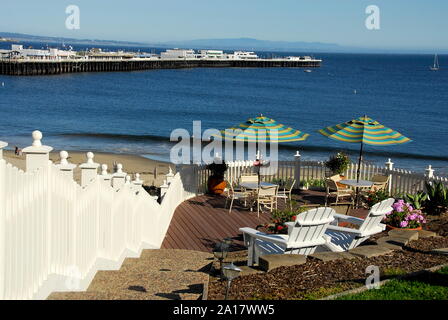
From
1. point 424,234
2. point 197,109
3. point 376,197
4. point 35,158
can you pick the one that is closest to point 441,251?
point 424,234

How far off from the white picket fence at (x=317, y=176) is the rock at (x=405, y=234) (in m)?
5.67

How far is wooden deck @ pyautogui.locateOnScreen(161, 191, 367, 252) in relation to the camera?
35.7 feet

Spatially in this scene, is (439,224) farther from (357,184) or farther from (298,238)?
(298,238)

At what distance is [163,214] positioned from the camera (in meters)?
11.2

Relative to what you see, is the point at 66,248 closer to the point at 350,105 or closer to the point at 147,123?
the point at 147,123

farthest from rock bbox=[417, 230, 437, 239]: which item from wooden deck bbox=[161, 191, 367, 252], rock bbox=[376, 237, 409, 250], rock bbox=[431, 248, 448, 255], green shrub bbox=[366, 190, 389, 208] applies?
green shrub bbox=[366, 190, 389, 208]

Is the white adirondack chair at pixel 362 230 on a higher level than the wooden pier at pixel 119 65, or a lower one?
lower

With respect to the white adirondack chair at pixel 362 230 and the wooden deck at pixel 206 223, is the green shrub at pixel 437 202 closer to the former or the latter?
the white adirondack chair at pixel 362 230

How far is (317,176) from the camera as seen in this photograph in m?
17.7

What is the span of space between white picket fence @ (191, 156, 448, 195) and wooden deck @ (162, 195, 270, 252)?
2.48ft

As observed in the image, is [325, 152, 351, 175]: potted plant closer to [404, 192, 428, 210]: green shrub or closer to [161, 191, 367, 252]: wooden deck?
[161, 191, 367, 252]: wooden deck

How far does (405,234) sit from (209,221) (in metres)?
4.59

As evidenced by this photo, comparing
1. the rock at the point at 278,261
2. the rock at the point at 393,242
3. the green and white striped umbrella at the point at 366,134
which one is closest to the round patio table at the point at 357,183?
the green and white striped umbrella at the point at 366,134

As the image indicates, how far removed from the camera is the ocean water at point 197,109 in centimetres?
4103
